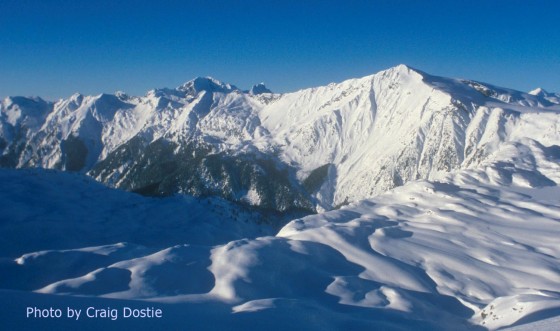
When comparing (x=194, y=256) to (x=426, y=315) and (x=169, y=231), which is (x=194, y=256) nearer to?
(x=426, y=315)

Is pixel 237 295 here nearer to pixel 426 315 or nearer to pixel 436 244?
pixel 426 315

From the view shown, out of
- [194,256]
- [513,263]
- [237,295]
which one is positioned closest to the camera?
[237,295]

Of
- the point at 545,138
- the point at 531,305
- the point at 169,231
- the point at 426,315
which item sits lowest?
the point at 169,231

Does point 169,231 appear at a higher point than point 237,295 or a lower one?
lower

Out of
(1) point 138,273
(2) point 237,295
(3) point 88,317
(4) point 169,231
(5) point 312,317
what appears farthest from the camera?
(4) point 169,231

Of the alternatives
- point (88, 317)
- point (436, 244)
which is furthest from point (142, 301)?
point (436, 244)

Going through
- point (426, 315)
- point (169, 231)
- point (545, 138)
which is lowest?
point (169, 231)

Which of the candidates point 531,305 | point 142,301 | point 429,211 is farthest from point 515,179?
point 142,301

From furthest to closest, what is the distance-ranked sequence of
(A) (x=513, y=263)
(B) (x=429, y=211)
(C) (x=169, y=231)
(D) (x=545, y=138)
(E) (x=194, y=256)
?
(D) (x=545, y=138) → (C) (x=169, y=231) → (B) (x=429, y=211) → (A) (x=513, y=263) → (E) (x=194, y=256)

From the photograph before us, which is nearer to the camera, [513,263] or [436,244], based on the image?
[513,263]
